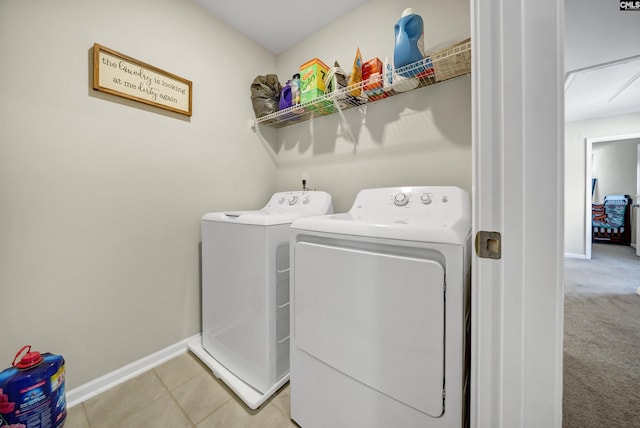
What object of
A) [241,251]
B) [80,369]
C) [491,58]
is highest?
[491,58]

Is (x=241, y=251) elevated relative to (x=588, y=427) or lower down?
elevated

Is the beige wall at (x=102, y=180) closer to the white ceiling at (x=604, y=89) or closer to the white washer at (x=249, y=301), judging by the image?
the white washer at (x=249, y=301)

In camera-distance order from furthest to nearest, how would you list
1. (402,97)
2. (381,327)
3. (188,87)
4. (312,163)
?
1. (312,163)
2. (188,87)
3. (402,97)
4. (381,327)

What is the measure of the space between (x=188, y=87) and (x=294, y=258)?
1463 mm

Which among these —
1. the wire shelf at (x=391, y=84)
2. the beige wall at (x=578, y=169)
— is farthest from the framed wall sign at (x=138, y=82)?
the beige wall at (x=578, y=169)

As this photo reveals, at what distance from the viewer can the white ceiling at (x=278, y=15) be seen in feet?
5.46

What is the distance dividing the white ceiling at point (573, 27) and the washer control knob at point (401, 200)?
147 centimetres

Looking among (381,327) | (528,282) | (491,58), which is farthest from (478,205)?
(381,327)

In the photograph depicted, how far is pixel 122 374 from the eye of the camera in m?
1.37

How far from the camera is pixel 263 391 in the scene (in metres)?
1.21

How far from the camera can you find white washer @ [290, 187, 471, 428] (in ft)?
2.28

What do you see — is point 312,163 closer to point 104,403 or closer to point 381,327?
point 381,327

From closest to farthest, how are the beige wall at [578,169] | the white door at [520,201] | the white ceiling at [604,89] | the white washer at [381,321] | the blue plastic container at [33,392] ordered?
the white door at [520,201] < the white washer at [381,321] < the blue plastic container at [33,392] < the white ceiling at [604,89] < the beige wall at [578,169]

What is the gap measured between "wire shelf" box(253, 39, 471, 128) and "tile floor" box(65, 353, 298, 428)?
5.99ft
